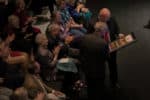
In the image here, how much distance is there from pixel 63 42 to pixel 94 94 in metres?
1.32

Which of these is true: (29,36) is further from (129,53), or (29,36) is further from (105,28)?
(129,53)

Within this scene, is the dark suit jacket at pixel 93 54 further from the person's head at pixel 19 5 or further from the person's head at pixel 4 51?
the person's head at pixel 19 5

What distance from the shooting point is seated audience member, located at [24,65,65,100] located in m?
7.45

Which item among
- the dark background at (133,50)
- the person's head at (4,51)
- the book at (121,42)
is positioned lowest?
the dark background at (133,50)

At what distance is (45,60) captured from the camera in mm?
8352

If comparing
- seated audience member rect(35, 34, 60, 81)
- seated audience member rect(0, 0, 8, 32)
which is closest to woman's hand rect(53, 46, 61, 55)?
seated audience member rect(35, 34, 60, 81)

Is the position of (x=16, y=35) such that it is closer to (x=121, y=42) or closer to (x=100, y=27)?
(x=100, y=27)

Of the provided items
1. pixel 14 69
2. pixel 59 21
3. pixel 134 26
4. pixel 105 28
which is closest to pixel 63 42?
pixel 59 21

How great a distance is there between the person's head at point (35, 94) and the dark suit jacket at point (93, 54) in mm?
879

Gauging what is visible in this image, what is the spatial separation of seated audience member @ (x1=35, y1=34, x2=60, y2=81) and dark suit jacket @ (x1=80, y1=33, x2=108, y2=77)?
2.23 feet

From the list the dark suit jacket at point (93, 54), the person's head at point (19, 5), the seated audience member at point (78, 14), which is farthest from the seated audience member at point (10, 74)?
the seated audience member at point (78, 14)

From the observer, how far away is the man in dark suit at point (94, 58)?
784 cm

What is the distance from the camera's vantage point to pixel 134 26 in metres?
12.2

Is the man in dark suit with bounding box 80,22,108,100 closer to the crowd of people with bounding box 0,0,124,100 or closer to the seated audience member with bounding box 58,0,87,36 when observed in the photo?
the crowd of people with bounding box 0,0,124,100
